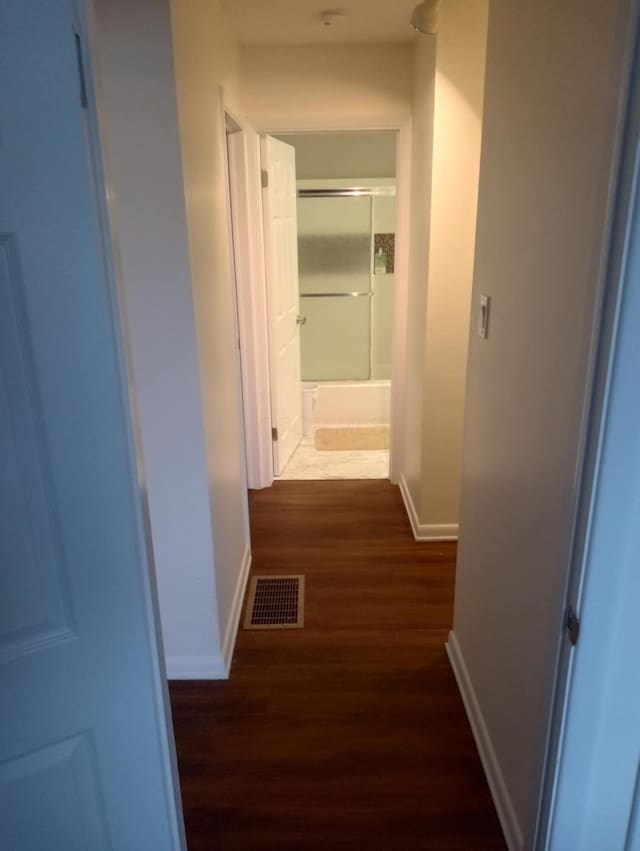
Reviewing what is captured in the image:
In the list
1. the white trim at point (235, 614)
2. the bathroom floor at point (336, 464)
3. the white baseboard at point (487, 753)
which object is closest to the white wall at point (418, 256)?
the bathroom floor at point (336, 464)

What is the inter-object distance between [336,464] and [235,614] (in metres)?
1.87

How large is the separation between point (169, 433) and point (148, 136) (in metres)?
0.86

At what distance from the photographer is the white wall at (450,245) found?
8.40ft

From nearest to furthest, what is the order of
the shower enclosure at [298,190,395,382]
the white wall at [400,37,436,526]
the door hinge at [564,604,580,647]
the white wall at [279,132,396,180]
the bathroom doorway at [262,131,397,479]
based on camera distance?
the door hinge at [564,604,580,647], the white wall at [400,37,436,526], the bathroom doorway at [262,131,397,479], the white wall at [279,132,396,180], the shower enclosure at [298,190,395,382]

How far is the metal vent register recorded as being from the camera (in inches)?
101

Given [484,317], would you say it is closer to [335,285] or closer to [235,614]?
[235,614]

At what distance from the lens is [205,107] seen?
2.11 meters

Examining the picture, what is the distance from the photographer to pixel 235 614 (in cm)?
251

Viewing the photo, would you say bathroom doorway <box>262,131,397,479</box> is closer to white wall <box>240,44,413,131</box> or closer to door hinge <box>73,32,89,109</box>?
white wall <box>240,44,413,131</box>

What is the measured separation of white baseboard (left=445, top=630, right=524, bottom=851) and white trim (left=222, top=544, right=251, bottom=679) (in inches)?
32.1

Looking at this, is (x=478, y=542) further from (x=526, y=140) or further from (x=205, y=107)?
(x=205, y=107)

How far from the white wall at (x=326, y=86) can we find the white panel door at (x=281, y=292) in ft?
0.67

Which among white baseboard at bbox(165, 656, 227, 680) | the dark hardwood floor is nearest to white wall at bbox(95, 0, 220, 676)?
white baseboard at bbox(165, 656, 227, 680)

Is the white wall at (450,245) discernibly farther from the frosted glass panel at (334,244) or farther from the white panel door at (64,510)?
the frosted glass panel at (334,244)
